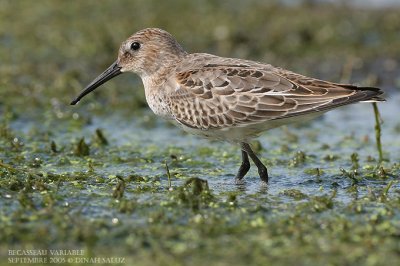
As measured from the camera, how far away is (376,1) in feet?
59.0

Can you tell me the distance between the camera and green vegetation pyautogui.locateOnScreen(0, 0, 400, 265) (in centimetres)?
680

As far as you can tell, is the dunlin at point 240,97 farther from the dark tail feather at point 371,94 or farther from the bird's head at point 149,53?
the bird's head at point 149,53

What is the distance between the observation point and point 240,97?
28.0 feet

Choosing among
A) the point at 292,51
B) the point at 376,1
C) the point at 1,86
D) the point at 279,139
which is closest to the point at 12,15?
the point at 1,86

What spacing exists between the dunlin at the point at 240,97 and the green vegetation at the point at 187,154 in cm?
64

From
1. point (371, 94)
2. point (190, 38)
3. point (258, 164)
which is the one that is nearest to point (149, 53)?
point (258, 164)

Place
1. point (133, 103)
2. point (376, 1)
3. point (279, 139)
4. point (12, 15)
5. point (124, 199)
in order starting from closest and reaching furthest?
point (124, 199) → point (279, 139) → point (133, 103) → point (12, 15) → point (376, 1)

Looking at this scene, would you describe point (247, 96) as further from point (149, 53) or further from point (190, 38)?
point (190, 38)

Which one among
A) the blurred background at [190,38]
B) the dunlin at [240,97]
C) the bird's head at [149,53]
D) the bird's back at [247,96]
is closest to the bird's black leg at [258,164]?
the dunlin at [240,97]

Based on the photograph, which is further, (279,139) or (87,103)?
(87,103)

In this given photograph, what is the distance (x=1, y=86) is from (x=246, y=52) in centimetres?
465

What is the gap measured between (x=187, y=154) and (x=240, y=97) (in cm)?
227

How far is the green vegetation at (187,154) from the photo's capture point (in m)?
6.80

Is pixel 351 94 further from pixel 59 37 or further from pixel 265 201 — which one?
pixel 59 37
